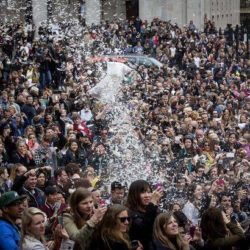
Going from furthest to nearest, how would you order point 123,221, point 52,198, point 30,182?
point 30,182
point 52,198
point 123,221

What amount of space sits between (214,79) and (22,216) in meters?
25.1

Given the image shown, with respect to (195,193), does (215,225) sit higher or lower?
higher

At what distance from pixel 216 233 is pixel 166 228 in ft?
1.68

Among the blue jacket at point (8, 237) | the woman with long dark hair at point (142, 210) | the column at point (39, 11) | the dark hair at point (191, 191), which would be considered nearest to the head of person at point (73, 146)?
the dark hair at point (191, 191)

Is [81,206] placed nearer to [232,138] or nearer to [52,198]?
[52,198]

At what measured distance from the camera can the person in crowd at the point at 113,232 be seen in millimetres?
8695

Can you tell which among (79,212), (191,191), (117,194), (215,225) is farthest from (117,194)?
(191,191)

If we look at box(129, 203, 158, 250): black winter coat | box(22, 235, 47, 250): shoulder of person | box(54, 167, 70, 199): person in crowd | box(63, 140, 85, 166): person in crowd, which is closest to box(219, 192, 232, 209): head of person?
box(54, 167, 70, 199): person in crowd

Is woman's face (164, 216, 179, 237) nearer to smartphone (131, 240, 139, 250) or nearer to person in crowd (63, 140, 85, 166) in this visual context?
smartphone (131, 240, 139, 250)

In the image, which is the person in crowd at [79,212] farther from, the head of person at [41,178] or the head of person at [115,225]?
the head of person at [41,178]

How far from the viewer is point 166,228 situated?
9383mm

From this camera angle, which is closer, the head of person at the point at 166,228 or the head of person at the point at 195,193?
the head of person at the point at 166,228

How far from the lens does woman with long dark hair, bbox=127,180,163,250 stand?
31.5 feet

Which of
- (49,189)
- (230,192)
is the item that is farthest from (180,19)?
(49,189)
